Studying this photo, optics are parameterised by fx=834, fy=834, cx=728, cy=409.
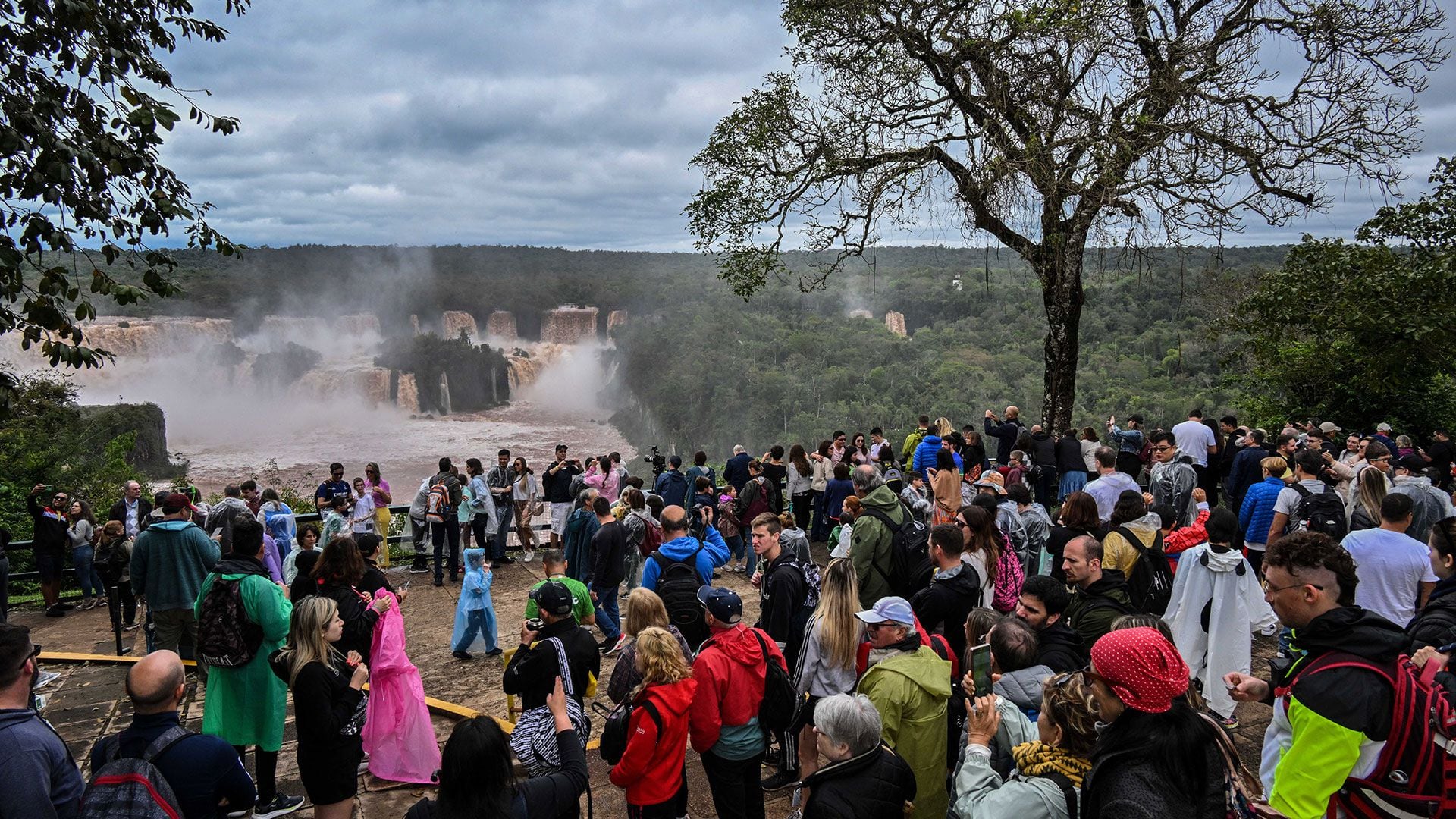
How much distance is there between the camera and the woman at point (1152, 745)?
245 cm

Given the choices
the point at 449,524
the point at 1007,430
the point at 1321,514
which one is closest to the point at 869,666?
the point at 1321,514

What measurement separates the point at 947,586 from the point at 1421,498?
492cm

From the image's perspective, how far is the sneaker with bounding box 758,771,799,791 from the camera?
4961 millimetres

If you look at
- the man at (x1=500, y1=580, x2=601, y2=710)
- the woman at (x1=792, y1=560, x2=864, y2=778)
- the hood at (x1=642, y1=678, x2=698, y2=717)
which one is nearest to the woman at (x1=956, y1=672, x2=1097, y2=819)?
the hood at (x1=642, y1=678, x2=698, y2=717)

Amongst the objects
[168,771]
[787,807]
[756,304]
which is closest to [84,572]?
[168,771]

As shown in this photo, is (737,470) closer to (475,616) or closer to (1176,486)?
(475,616)

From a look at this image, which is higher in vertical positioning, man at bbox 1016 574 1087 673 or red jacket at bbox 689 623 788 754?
man at bbox 1016 574 1087 673

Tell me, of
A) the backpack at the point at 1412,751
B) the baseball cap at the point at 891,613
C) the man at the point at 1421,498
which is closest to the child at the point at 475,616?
the baseball cap at the point at 891,613

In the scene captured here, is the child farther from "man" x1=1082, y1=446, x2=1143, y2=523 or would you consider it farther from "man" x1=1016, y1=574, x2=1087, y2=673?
"man" x1=1082, y1=446, x2=1143, y2=523

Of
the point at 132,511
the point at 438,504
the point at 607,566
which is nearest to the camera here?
the point at 607,566

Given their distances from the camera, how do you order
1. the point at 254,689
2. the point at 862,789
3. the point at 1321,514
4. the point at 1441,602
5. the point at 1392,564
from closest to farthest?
the point at 862,789
the point at 1441,602
the point at 254,689
the point at 1392,564
the point at 1321,514

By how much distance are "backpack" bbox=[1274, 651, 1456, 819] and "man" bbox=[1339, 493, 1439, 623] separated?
2.85m

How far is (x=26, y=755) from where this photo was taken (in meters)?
2.91

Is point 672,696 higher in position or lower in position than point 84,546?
higher
